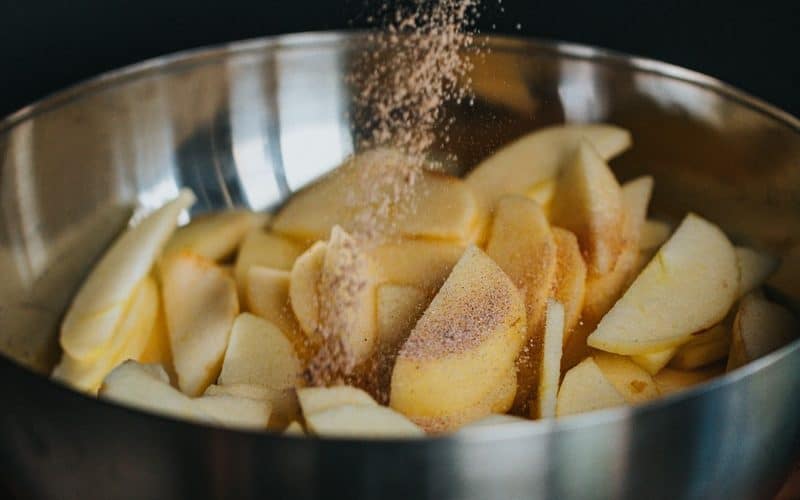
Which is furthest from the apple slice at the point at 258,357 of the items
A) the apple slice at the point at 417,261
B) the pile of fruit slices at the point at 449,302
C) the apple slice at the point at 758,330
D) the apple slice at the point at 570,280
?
the apple slice at the point at 758,330

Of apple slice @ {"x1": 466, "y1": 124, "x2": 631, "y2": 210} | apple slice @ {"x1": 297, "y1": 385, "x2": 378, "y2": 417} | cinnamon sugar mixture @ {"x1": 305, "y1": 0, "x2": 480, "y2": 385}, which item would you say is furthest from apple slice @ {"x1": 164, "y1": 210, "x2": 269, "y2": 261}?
apple slice @ {"x1": 297, "y1": 385, "x2": 378, "y2": 417}

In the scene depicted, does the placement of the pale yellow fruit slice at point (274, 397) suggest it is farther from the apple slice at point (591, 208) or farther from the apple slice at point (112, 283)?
the apple slice at point (591, 208)

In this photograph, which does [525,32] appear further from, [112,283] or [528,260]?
[112,283]

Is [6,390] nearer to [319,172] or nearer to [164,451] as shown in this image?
[164,451]

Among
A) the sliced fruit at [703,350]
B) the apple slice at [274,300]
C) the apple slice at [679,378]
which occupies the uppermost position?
the apple slice at [274,300]

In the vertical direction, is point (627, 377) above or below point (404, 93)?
below

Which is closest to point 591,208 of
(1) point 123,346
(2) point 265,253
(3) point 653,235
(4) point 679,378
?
(3) point 653,235
